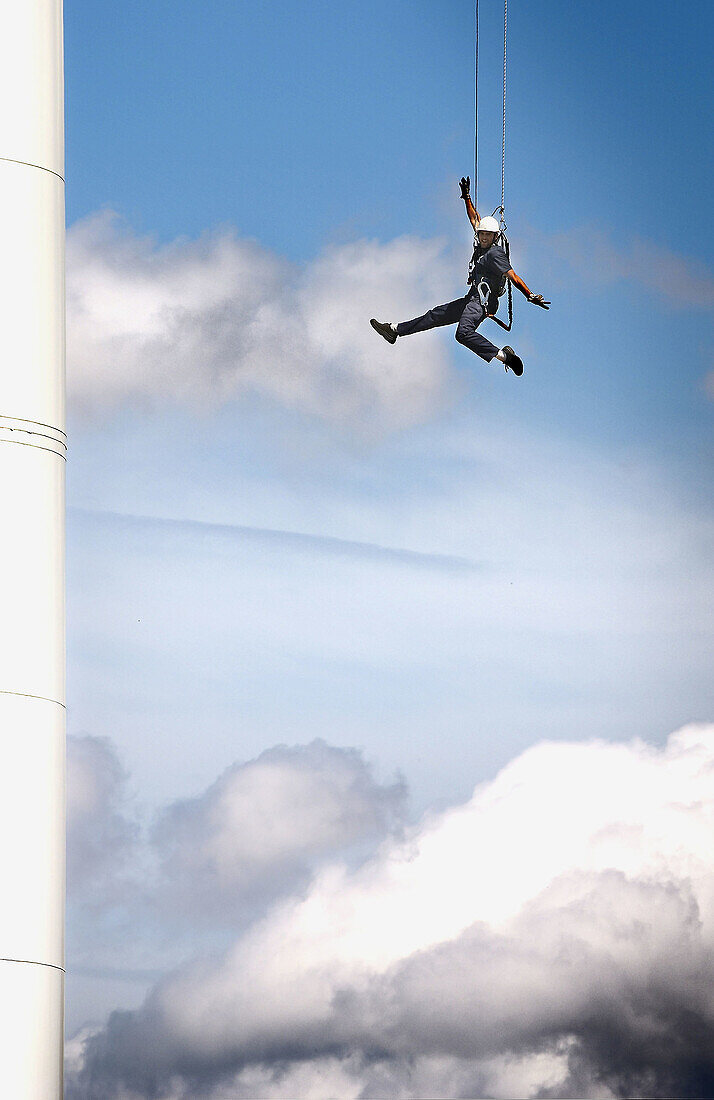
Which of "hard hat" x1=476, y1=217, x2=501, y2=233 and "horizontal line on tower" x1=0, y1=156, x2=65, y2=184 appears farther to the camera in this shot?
"hard hat" x1=476, y1=217, x2=501, y2=233

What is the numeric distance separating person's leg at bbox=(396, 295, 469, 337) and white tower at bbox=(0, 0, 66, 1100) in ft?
15.0

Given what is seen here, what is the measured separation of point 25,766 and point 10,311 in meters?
3.89

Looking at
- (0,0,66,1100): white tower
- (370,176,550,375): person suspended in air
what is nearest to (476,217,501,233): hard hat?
(370,176,550,375): person suspended in air

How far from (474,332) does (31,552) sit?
5617 mm

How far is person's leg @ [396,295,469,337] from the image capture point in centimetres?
1677

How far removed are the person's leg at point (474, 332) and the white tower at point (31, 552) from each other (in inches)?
175

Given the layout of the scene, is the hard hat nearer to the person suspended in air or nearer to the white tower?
the person suspended in air

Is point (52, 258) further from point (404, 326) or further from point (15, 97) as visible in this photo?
point (404, 326)

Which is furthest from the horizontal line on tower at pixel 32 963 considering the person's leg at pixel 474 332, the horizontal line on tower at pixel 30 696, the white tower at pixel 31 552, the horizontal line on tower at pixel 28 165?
the person's leg at pixel 474 332

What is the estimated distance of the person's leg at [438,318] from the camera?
1677 centimetres

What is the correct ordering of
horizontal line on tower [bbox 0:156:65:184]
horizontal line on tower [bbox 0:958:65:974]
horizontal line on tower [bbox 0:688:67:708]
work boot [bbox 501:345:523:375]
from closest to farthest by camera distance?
horizontal line on tower [bbox 0:958:65:974]
horizontal line on tower [bbox 0:688:67:708]
horizontal line on tower [bbox 0:156:65:184]
work boot [bbox 501:345:523:375]

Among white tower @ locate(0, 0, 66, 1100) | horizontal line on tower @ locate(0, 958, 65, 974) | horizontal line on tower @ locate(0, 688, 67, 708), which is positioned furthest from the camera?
horizontal line on tower @ locate(0, 688, 67, 708)

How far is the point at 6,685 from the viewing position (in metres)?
12.9

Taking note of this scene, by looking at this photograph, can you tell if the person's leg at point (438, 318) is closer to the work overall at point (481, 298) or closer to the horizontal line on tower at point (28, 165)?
the work overall at point (481, 298)
